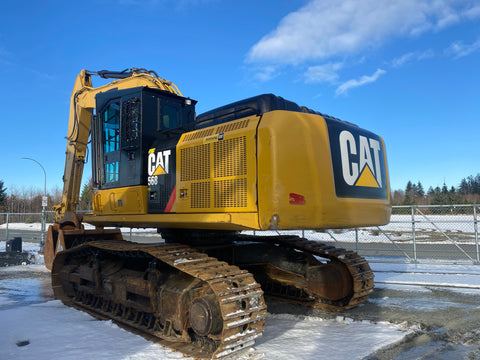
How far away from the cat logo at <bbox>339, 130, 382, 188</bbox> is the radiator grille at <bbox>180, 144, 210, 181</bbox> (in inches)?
67.6

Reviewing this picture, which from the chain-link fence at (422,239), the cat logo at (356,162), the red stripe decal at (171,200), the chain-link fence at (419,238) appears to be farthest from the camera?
the chain-link fence at (419,238)

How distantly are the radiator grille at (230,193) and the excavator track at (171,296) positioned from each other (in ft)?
2.62

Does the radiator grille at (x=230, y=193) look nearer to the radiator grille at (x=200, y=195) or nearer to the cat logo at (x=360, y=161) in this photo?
the radiator grille at (x=200, y=195)

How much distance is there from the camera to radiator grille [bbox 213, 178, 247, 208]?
429 centimetres

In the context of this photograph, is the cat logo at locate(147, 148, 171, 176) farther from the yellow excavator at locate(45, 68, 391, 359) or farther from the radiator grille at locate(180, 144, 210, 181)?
the radiator grille at locate(180, 144, 210, 181)

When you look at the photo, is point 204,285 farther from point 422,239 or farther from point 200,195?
point 422,239

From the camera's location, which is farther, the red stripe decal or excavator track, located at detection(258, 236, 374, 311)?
excavator track, located at detection(258, 236, 374, 311)

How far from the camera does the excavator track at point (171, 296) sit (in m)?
4.07

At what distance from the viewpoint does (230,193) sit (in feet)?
14.6

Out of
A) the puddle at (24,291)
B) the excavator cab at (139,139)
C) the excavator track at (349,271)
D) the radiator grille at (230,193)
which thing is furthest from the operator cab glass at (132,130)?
the puddle at (24,291)

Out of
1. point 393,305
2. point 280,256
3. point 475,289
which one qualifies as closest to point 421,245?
point 475,289

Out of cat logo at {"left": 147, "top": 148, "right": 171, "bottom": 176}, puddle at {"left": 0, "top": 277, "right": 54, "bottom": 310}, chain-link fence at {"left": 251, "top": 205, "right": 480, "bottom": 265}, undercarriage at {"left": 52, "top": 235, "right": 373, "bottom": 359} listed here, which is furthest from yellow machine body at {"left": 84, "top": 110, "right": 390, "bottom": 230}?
chain-link fence at {"left": 251, "top": 205, "right": 480, "bottom": 265}

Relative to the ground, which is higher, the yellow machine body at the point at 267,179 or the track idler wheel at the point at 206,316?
the yellow machine body at the point at 267,179

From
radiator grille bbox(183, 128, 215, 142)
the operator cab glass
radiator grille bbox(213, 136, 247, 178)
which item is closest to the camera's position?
radiator grille bbox(213, 136, 247, 178)
